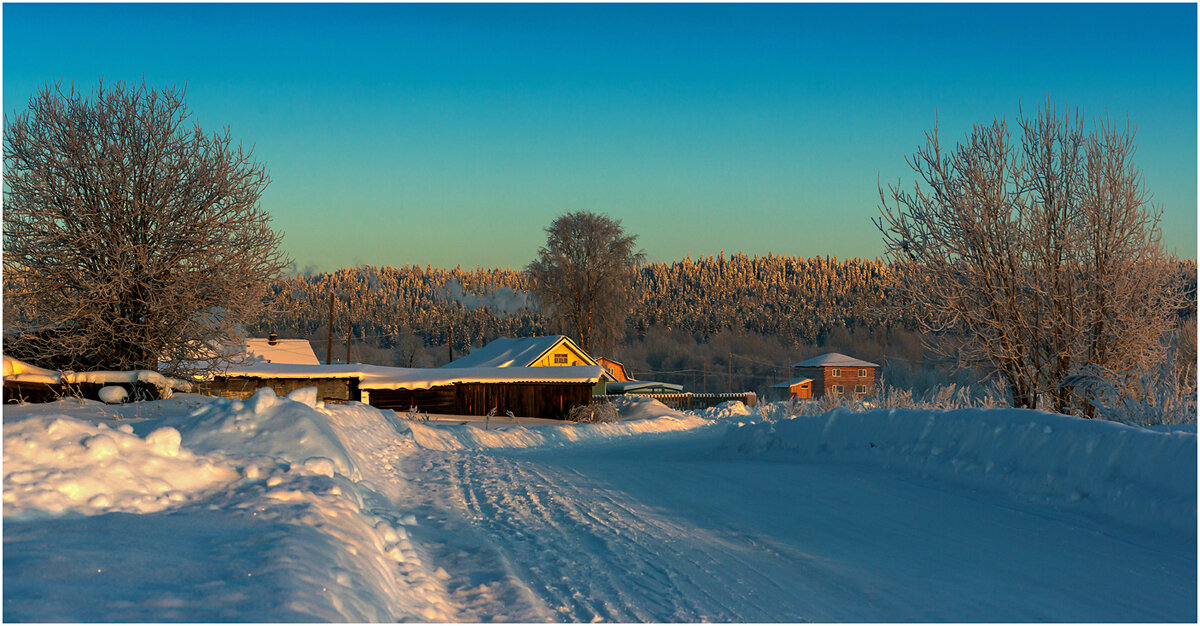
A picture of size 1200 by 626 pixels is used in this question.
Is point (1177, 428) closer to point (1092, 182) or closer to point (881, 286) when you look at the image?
point (1092, 182)

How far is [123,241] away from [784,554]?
19.4 meters

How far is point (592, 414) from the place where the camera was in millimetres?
39562

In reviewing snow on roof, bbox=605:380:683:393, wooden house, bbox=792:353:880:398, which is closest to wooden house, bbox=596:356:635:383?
snow on roof, bbox=605:380:683:393

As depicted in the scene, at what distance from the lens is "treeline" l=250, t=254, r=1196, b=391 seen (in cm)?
11291

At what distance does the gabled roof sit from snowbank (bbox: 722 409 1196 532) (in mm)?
37406

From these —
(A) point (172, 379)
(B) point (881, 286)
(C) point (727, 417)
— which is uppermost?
(B) point (881, 286)

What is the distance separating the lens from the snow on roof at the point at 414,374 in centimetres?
3588

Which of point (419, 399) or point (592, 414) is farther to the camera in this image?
point (592, 414)

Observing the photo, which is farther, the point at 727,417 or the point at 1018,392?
the point at 727,417

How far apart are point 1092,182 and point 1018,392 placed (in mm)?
4266

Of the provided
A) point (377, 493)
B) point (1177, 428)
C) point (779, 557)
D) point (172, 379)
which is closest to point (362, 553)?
point (779, 557)

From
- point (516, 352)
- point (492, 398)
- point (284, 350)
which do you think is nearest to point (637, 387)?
point (516, 352)

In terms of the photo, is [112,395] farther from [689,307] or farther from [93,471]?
[689,307]

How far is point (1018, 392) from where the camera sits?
15727 mm
